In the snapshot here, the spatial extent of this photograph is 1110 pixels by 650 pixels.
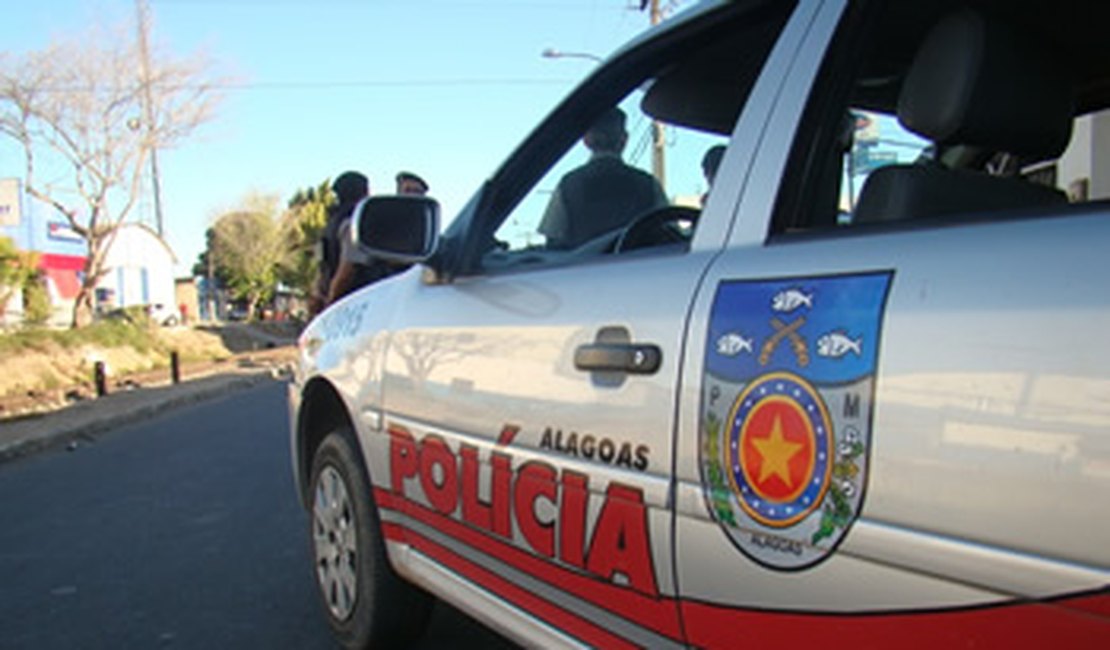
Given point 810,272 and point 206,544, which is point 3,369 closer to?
point 206,544

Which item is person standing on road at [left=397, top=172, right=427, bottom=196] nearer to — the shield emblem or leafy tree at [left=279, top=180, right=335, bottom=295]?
the shield emblem

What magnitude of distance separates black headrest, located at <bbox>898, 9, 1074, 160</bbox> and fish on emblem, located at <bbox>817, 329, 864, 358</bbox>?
0.57 metres

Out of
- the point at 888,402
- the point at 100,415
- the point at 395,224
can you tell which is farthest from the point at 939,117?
the point at 100,415

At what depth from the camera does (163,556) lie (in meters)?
4.57

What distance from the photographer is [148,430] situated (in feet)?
33.6

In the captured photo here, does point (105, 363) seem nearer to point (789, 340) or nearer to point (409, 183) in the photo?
point (409, 183)

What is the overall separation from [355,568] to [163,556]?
7.04ft

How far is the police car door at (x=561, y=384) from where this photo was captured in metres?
1.70

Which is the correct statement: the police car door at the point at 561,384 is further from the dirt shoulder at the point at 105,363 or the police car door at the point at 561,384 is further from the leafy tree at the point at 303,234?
the leafy tree at the point at 303,234

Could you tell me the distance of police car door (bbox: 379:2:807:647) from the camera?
1697 millimetres

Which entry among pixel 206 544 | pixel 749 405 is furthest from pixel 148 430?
pixel 749 405

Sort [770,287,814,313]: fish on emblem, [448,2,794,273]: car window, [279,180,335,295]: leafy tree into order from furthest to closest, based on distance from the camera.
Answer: [279,180,335,295]: leafy tree
[448,2,794,273]: car window
[770,287,814,313]: fish on emblem

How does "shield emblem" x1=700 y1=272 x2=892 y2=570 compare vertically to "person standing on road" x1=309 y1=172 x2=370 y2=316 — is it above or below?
below

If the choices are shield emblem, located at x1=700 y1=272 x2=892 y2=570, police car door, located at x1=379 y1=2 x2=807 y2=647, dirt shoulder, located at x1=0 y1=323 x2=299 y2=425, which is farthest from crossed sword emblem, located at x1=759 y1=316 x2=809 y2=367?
dirt shoulder, located at x1=0 y1=323 x2=299 y2=425
